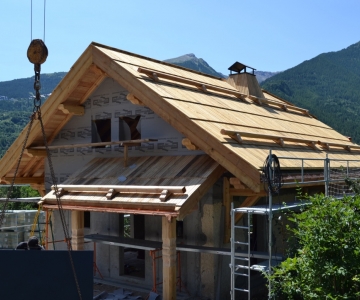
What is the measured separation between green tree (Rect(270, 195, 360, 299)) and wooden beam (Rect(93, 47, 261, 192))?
1.98 m

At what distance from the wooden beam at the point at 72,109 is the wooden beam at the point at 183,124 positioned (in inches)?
84.8

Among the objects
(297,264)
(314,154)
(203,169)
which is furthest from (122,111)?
(297,264)

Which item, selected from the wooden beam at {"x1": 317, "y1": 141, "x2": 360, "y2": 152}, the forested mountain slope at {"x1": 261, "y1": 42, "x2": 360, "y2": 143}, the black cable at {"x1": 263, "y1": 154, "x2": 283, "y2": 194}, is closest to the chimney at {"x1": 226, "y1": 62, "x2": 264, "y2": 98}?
the wooden beam at {"x1": 317, "y1": 141, "x2": 360, "y2": 152}

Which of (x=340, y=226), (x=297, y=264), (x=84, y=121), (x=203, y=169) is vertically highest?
(x=84, y=121)

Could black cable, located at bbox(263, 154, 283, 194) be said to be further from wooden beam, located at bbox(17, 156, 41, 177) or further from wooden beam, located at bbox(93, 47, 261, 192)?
wooden beam, located at bbox(17, 156, 41, 177)

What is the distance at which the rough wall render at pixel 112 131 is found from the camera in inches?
513

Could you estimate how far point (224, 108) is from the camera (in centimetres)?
1366

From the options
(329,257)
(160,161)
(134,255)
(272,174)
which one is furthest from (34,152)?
(329,257)

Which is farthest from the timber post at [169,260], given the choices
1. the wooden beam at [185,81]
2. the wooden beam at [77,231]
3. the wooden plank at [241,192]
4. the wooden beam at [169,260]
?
the wooden beam at [185,81]

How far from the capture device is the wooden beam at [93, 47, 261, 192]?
394 inches

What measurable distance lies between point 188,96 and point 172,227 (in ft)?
13.3

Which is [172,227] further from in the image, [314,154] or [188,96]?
[314,154]

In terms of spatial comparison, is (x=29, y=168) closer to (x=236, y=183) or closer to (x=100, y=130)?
(x=100, y=130)

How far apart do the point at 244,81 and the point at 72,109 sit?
284 inches
